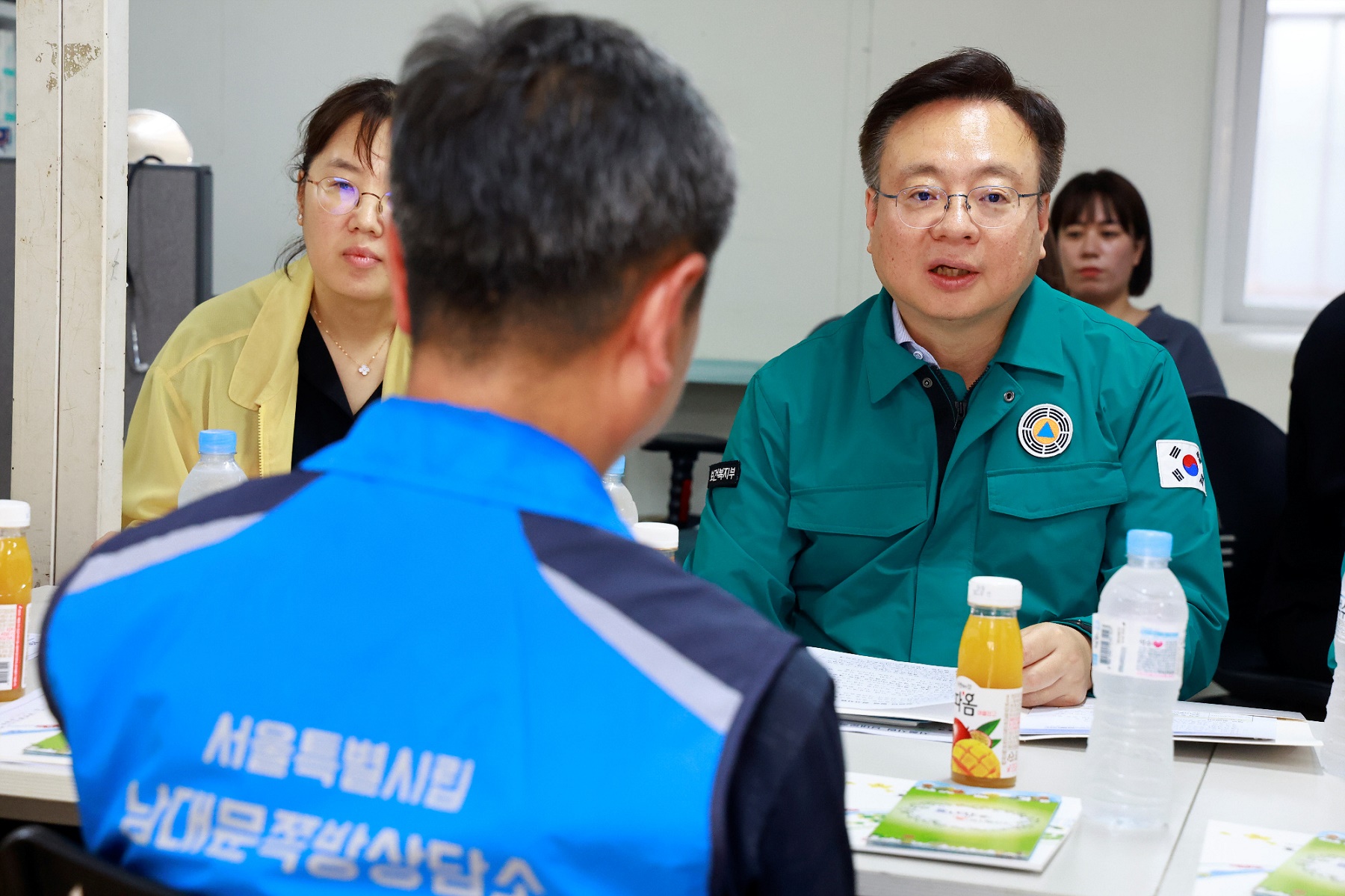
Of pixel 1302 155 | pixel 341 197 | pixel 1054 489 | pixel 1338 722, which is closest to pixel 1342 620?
pixel 1338 722

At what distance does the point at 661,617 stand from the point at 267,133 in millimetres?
4906

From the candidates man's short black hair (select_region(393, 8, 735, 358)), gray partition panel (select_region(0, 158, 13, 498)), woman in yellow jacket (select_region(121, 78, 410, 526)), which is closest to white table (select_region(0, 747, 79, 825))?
man's short black hair (select_region(393, 8, 735, 358))

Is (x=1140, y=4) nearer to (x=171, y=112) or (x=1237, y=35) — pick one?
(x=1237, y=35)

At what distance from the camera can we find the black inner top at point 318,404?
1.88 metres

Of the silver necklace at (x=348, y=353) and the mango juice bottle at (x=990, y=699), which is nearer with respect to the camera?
the mango juice bottle at (x=990, y=699)

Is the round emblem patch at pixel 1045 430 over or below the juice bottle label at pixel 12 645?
over

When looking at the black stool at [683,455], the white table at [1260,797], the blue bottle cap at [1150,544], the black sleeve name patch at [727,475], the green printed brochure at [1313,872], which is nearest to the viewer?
the green printed brochure at [1313,872]

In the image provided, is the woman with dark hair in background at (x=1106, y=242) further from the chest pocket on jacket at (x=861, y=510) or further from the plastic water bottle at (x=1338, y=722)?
the plastic water bottle at (x=1338, y=722)

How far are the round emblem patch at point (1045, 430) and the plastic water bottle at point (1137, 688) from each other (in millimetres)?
459

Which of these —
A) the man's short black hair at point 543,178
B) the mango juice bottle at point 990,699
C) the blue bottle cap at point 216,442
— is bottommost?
the mango juice bottle at point 990,699

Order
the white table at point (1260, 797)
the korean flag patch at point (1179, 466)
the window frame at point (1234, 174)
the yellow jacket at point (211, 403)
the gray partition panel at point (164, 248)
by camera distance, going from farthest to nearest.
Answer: the window frame at point (1234, 174) < the gray partition panel at point (164, 248) < the yellow jacket at point (211, 403) < the korean flag patch at point (1179, 466) < the white table at point (1260, 797)

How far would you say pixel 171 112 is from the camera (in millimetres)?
5035

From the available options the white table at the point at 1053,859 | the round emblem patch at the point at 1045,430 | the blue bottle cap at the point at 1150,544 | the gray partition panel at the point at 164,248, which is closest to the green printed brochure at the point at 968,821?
the white table at the point at 1053,859

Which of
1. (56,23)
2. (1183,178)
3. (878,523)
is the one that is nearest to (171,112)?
(56,23)
